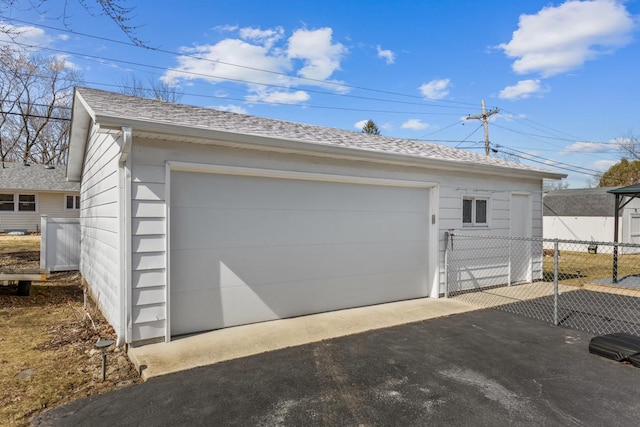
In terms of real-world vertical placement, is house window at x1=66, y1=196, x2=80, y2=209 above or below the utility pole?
below

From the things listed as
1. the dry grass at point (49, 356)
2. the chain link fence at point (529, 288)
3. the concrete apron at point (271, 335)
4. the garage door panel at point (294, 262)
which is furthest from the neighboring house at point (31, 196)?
the chain link fence at point (529, 288)

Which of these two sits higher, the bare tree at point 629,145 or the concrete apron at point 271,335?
the bare tree at point 629,145

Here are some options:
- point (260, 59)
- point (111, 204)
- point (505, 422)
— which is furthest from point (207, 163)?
point (260, 59)

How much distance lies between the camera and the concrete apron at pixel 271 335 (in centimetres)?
368

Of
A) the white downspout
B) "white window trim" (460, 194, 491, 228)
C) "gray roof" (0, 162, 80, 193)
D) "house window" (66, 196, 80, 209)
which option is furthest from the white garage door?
"house window" (66, 196, 80, 209)

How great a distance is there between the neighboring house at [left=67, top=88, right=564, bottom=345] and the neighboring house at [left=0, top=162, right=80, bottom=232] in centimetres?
1409

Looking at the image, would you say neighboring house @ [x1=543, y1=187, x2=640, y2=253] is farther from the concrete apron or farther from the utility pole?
the concrete apron

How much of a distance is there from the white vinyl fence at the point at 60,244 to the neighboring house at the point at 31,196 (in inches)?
427

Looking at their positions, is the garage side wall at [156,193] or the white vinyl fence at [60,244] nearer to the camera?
the garage side wall at [156,193]

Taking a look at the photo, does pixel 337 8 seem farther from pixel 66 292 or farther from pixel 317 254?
pixel 66 292

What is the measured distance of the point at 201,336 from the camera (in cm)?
439

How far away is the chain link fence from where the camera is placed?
534 cm

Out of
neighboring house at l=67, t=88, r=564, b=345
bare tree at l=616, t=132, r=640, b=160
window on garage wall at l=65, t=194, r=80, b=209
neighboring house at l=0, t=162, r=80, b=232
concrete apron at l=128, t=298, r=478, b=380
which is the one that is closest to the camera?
concrete apron at l=128, t=298, r=478, b=380

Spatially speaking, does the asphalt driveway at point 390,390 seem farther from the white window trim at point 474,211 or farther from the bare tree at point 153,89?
the bare tree at point 153,89
